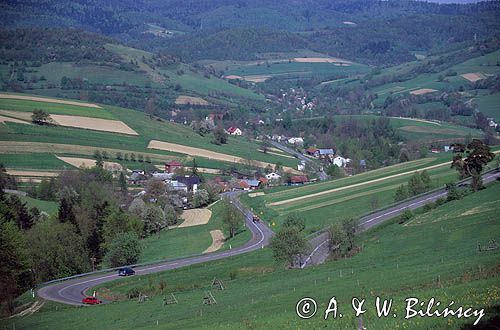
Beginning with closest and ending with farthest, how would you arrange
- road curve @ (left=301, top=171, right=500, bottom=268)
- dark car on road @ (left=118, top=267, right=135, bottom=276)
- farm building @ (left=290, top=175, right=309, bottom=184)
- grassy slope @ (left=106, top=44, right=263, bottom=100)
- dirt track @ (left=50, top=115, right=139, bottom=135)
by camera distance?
1. road curve @ (left=301, top=171, right=500, bottom=268)
2. dark car on road @ (left=118, top=267, right=135, bottom=276)
3. farm building @ (left=290, top=175, right=309, bottom=184)
4. dirt track @ (left=50, top=115, right=139, bottom=135)
5. grassy slope @ (left=106, top=44, right=263, bottom=100)

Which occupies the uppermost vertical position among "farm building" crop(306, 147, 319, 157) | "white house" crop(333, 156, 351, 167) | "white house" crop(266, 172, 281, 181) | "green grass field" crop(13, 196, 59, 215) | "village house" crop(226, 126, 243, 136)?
"green grass field" crop(13, 196, 59, 215)

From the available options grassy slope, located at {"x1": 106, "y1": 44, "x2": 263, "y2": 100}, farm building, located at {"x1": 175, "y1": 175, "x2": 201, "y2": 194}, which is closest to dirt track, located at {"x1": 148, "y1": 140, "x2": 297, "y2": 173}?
farm building, located at {"x1": 175, "y1": 175, "x2": 201, "y2": 194}

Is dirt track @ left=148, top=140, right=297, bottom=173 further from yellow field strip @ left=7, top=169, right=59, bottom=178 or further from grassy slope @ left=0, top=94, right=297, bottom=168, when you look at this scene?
yellow field strip @ left=7, top=169, right=59, bottom=178

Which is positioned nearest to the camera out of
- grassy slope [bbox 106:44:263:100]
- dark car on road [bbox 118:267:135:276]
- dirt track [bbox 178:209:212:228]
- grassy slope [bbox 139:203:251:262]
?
dark car on road [bbox 118:267:135:276]

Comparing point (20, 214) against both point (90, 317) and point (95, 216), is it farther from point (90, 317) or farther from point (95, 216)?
point (90, 317)

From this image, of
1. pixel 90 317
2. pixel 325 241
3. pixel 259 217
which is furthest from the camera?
pixel 259 217

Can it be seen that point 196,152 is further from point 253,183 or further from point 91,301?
point 91,301

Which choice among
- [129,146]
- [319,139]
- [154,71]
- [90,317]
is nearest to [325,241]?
[90,317]
